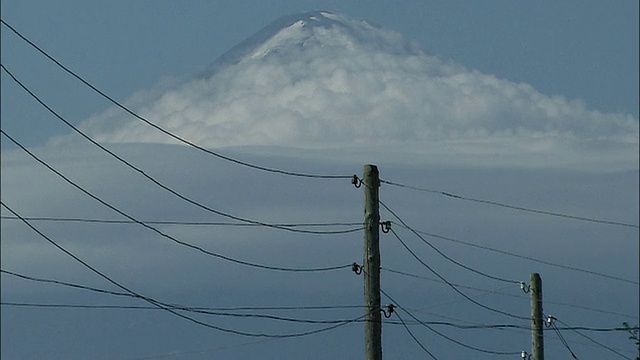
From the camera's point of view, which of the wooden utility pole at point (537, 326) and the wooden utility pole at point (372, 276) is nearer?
the wooden utility pole at point (372, 276)

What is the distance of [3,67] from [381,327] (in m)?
9.64

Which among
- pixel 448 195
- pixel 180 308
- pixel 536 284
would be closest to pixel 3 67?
pixel 180 308

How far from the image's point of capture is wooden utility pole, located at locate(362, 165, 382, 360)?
37.4m

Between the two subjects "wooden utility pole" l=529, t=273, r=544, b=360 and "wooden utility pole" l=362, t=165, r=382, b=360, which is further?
"wooden utility pole" l=529, t=273, r=544, b=360

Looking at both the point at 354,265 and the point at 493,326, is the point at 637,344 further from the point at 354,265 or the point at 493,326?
the point at 354,265

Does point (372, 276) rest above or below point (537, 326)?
above

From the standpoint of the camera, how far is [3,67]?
115ft

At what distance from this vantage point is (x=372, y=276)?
37.6 metres

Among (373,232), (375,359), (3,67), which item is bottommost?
(375,359)

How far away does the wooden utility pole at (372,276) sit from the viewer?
123ft

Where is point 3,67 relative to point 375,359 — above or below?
A: above

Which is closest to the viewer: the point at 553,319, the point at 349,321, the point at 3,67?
the point at 3,67

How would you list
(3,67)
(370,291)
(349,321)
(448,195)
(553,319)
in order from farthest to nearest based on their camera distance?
(553,319)
(448,195)
(349,321)
(370,291)
(3,67)

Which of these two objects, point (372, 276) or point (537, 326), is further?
point (537, 326)
